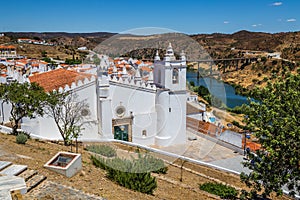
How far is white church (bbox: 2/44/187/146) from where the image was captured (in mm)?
16656

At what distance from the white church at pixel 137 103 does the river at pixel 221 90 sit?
2.19 m

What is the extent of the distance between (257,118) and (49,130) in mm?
10897

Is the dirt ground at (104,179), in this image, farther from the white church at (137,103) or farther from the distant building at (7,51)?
the distant building at (7,51)

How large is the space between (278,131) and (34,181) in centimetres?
680

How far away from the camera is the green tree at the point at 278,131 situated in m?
8.27

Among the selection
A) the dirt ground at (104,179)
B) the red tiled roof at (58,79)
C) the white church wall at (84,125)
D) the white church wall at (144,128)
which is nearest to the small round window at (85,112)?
the white church wall at (84,125)

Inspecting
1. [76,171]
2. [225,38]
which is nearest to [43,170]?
[76,171]

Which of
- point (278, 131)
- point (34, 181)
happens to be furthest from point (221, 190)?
point (34, 181)

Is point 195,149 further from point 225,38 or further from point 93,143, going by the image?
point 225,38

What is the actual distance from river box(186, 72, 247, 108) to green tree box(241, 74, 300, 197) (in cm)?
473

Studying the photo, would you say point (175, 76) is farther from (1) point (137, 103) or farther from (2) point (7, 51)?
(2) point (7, 51)

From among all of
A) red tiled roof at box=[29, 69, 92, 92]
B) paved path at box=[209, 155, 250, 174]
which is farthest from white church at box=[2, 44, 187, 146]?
paved path at box=[209, 155, 250, 174]

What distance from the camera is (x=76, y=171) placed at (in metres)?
8.58

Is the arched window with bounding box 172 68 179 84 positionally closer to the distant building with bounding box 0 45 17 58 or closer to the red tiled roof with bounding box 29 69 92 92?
the red tiled roof with bounding box 29 69 92 92
